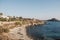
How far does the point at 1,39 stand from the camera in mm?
28938

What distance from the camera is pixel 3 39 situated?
29.0 meters

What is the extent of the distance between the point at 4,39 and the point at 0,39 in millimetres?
673

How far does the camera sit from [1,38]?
29.3 metres

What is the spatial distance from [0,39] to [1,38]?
0.46 m

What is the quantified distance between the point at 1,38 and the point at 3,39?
1.52 ft

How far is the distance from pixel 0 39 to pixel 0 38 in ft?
1.11

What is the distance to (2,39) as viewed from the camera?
29.1 metres

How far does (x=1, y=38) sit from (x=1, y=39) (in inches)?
16.2

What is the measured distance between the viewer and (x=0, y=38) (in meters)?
29.2

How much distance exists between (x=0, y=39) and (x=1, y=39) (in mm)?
152

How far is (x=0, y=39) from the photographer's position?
94.8 ft

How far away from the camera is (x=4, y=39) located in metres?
29.3

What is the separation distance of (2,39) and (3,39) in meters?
0.19
